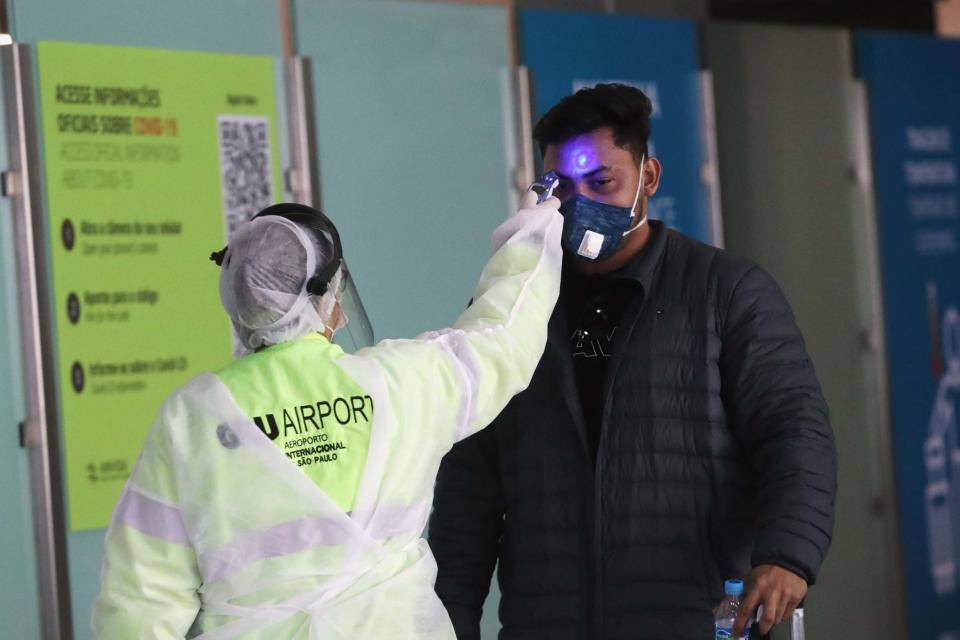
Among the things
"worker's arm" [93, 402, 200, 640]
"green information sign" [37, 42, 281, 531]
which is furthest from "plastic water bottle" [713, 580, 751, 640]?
"green information sign" [37, 42, 281, 531]

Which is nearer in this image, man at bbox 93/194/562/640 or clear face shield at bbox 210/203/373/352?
man at bbox 93/194/562/640

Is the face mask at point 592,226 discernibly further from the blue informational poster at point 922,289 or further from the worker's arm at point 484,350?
the blue informational poster at point 922,289

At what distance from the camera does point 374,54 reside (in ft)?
12.6

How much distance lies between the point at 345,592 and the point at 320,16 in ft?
7.37

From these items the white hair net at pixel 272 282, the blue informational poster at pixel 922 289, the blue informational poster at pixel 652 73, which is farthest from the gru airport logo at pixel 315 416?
the blue informational poster at pixel 922 289

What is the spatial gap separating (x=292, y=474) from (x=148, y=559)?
207 mm

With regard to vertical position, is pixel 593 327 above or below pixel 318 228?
below

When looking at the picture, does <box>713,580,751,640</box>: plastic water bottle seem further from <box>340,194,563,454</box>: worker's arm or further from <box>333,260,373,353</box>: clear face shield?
<box>333,260,373,353</box>: clear face shield

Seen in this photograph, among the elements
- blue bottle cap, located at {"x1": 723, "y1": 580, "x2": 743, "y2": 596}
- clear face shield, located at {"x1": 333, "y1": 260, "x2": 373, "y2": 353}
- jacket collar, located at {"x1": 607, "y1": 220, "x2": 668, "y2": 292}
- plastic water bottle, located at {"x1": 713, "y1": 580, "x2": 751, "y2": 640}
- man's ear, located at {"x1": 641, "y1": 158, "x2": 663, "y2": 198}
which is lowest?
plastic water bottle, located at {"x1": 713, "y1": 580, "x2": 751, "y2": 640}

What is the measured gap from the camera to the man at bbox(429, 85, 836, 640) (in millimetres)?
2232

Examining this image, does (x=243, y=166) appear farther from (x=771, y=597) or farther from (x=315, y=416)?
(x=771, y=597)

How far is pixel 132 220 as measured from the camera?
3430 mm

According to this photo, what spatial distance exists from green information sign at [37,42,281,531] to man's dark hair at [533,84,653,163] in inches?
52.8

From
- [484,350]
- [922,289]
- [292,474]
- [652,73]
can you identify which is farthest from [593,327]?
[922,289]
